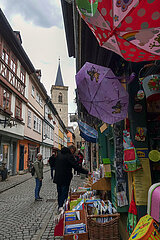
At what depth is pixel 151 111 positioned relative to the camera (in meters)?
3.09

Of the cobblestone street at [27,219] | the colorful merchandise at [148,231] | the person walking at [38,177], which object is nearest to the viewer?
the colorful merchandise at [148,231]

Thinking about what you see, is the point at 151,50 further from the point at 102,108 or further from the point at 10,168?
the point at 10,168

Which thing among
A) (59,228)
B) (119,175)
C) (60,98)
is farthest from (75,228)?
(60,98)

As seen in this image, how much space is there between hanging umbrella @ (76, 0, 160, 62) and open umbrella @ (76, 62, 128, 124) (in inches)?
36.6

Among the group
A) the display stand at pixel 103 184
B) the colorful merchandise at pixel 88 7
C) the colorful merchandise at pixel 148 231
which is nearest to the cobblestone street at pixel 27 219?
the display stand at pixel 103 184

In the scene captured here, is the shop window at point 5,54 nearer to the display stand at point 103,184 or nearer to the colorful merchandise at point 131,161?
the display stand at point 103,184

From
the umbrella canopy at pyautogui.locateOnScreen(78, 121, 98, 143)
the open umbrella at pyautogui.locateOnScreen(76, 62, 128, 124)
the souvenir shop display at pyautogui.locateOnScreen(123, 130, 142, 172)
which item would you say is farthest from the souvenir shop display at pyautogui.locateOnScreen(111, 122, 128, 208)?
the umbrella canopy at pyautogui.locateOnScreen(78, 121, 98, 143)

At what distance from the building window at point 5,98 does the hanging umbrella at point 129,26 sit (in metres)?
12.5

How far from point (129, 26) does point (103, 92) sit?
136 cm

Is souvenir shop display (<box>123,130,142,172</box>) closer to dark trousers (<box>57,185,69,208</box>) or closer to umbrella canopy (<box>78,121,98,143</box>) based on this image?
dark trousers (<box>57,185,69,208</box>)

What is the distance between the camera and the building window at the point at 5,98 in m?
12.9

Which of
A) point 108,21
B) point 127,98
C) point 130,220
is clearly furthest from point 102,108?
point 130,220

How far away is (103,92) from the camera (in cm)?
271

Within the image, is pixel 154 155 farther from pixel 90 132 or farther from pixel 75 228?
pixel 90 132
